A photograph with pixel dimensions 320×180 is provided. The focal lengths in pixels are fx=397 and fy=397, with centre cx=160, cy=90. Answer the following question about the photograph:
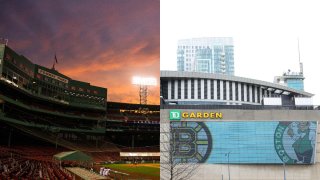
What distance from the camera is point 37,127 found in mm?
7055

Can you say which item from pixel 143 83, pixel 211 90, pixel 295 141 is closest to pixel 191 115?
pixel 295 141

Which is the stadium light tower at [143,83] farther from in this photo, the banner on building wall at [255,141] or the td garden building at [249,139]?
the banner on building wall at [255,141]

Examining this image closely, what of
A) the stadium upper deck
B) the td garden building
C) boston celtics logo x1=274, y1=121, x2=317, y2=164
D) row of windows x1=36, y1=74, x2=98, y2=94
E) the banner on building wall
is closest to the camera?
the stadium upper deck

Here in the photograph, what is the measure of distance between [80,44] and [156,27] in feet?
6.66

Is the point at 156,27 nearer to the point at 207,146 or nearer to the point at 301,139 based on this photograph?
the point at 207,146

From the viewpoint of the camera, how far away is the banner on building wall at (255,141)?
2584 centimetres

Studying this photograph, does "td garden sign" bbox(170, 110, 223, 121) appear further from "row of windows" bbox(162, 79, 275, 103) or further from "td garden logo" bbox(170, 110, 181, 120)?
"row of windows" bbox(162, 79, 275, 103)

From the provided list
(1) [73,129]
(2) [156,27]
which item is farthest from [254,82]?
(1) [73,129]

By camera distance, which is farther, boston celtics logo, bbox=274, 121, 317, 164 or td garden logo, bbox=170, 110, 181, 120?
boston celtics logo, bbox=274, 121, 317, 164

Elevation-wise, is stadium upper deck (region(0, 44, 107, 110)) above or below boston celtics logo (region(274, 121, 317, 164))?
above

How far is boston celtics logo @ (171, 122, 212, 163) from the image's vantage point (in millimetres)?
24703

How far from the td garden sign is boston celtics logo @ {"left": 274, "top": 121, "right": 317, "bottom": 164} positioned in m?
4.19

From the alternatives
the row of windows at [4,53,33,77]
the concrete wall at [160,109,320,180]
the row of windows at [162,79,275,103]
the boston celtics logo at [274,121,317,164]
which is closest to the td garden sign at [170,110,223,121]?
the concrete wall at [160,109,320,180]

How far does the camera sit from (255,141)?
2631cm
